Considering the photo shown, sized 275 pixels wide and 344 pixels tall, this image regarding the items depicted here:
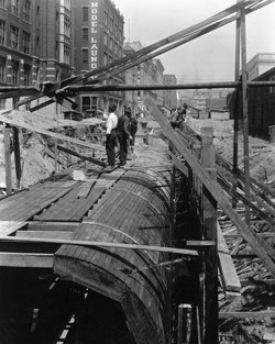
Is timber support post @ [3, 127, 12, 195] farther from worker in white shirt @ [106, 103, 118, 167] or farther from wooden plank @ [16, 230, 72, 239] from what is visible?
wooden plank @ [16, 230, 72, 239]

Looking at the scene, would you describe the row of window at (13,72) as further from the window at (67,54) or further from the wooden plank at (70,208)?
the wooden plank at (70,208)

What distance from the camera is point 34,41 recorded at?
49094 mm

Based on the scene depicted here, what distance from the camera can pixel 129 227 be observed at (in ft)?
20.4

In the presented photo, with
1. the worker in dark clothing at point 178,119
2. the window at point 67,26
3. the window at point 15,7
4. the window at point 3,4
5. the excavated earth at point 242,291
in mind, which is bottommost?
the excavated earth at point 242,291

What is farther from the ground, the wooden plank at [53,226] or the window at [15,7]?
the window at [15,7]

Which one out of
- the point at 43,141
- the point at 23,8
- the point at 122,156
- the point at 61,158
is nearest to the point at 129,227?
the point at 122,156

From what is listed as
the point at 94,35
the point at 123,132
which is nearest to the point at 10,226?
the point at 123,132

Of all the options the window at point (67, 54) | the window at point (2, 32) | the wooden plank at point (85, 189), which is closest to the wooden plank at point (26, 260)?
the wooden plank at point (85, 189)

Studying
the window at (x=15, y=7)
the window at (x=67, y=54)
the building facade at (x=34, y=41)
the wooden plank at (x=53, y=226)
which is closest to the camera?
the wooden plank at (x=53, y=226)

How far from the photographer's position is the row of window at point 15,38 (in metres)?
41.9

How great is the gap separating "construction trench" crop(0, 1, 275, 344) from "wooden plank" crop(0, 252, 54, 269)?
11 mm

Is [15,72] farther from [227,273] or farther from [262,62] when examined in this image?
[262,62]

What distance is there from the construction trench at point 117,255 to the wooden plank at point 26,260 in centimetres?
1

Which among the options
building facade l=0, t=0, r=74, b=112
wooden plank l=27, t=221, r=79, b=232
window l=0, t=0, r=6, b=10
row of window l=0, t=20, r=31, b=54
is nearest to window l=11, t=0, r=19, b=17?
building facade l=0, t=0, r=74, b=112
